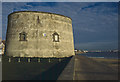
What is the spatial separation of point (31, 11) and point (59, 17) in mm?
5409

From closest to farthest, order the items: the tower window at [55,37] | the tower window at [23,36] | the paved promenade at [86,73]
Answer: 1. the paved promenade at [86,73]
2. the tower window at [23,36]
3. the tower window at [55,37]

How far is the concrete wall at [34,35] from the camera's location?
1867cm

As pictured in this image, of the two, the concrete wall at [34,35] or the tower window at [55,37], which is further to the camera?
the tower window at [55,37]

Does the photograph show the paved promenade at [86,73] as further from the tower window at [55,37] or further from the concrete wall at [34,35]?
the tower window at [55,37]

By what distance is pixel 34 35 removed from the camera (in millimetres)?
18969

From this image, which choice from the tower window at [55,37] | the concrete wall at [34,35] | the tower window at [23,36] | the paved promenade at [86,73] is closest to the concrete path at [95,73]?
the paved promenade at [86,73]

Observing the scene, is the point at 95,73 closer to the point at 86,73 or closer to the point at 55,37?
the point at 86,73

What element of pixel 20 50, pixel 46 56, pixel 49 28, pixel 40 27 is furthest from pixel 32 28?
pixel 46 56

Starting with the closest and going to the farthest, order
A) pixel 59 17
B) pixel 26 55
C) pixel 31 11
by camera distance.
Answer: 1. pixel 26 55
2. pixel 31 11
3. pixel 59 17

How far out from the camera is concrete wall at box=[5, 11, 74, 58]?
18672mm

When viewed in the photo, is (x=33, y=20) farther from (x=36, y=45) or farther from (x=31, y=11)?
(x=36, y=45)

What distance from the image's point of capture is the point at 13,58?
1853cm

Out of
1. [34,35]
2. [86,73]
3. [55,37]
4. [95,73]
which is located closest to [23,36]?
[34,35]

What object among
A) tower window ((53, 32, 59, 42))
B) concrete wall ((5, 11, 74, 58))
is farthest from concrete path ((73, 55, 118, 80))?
tower window ((53, 32, 59, 42))
